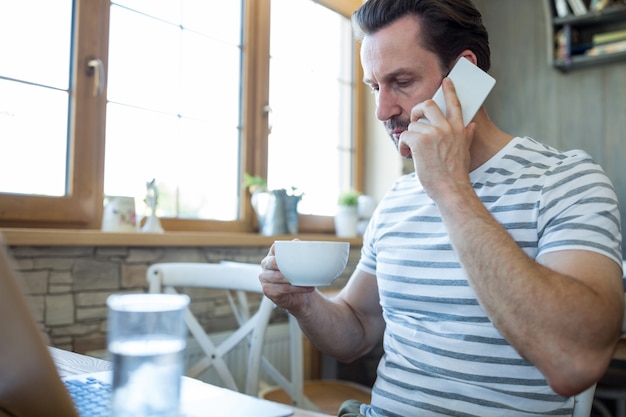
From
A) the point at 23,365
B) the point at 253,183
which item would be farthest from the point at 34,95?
the point at 23,365

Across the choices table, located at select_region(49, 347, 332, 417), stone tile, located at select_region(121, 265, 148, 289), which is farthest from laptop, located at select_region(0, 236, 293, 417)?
stone tile, located at select_region(121, 265, 148, 289)

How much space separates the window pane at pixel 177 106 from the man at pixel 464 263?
45.7 inches

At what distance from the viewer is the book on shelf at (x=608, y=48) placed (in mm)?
3077

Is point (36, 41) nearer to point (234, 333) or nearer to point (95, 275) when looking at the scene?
point (95, 275)

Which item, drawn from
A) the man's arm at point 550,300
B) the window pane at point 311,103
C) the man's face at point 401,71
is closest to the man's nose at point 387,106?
the man's face at point 401,71

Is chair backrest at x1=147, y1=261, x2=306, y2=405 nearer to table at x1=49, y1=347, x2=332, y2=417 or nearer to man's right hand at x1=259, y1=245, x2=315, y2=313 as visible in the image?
man's right hand at x1=259, y1=245, x2=315, y2=313

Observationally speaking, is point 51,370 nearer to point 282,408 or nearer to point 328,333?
point 282,408

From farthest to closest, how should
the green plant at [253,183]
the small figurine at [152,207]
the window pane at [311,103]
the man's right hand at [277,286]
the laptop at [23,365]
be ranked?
1. the window pane at [311,103]
2. the green plant at [253,183]
3. the small figurine at [152,207]
4. the man's right hand at [277,286]
5. the laptop at [23,365]

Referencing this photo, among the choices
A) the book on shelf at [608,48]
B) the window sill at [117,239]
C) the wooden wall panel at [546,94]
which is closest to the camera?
the window sill at [117,239]

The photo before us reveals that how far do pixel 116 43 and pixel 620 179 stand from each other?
260 cm

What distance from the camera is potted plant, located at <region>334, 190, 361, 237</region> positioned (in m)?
2.88

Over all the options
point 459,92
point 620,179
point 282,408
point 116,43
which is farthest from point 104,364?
point 620,179

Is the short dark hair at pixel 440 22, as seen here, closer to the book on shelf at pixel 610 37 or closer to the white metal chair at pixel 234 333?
the white metal chair at pixel 234 333

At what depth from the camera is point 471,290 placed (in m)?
1.01
